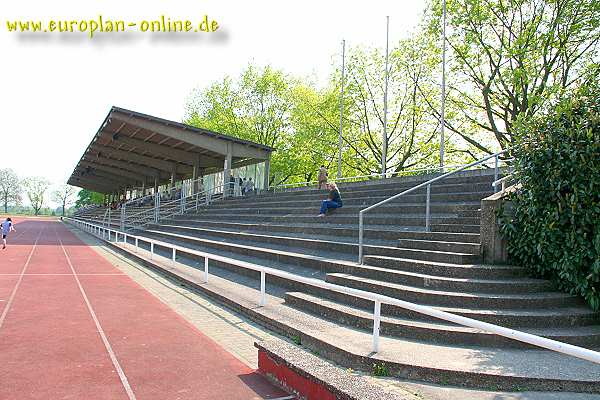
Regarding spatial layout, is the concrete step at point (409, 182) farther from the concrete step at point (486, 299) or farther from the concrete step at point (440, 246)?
the concrete step at point (486, 299)

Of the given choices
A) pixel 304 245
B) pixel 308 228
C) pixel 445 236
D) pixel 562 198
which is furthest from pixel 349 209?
pixel 562 198

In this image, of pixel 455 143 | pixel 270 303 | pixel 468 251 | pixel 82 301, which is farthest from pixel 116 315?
pixel 455 143

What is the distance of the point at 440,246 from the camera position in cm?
798

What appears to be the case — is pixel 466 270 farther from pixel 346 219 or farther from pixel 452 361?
pixel 346 219

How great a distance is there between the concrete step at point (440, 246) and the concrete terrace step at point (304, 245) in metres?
0.19

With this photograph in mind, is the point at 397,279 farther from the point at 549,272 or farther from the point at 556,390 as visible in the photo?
the point at 556,390

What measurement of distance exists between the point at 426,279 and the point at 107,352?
173 inches

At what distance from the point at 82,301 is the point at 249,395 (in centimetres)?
578

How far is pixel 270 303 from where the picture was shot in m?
8.10

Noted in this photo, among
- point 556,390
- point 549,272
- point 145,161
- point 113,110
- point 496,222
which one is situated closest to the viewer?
point 556,390

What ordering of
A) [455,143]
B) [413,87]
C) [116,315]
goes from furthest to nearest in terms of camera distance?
[413,87], [455,143], [116,315]

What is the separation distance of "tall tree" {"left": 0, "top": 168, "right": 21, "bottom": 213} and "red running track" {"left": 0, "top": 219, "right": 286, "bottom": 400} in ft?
443

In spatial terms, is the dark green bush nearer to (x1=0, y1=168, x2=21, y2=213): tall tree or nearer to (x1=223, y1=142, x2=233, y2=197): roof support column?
(x1=223, y1=142, x2=233, y2=197): roof support column

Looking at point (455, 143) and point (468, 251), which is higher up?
point (455, 143)
